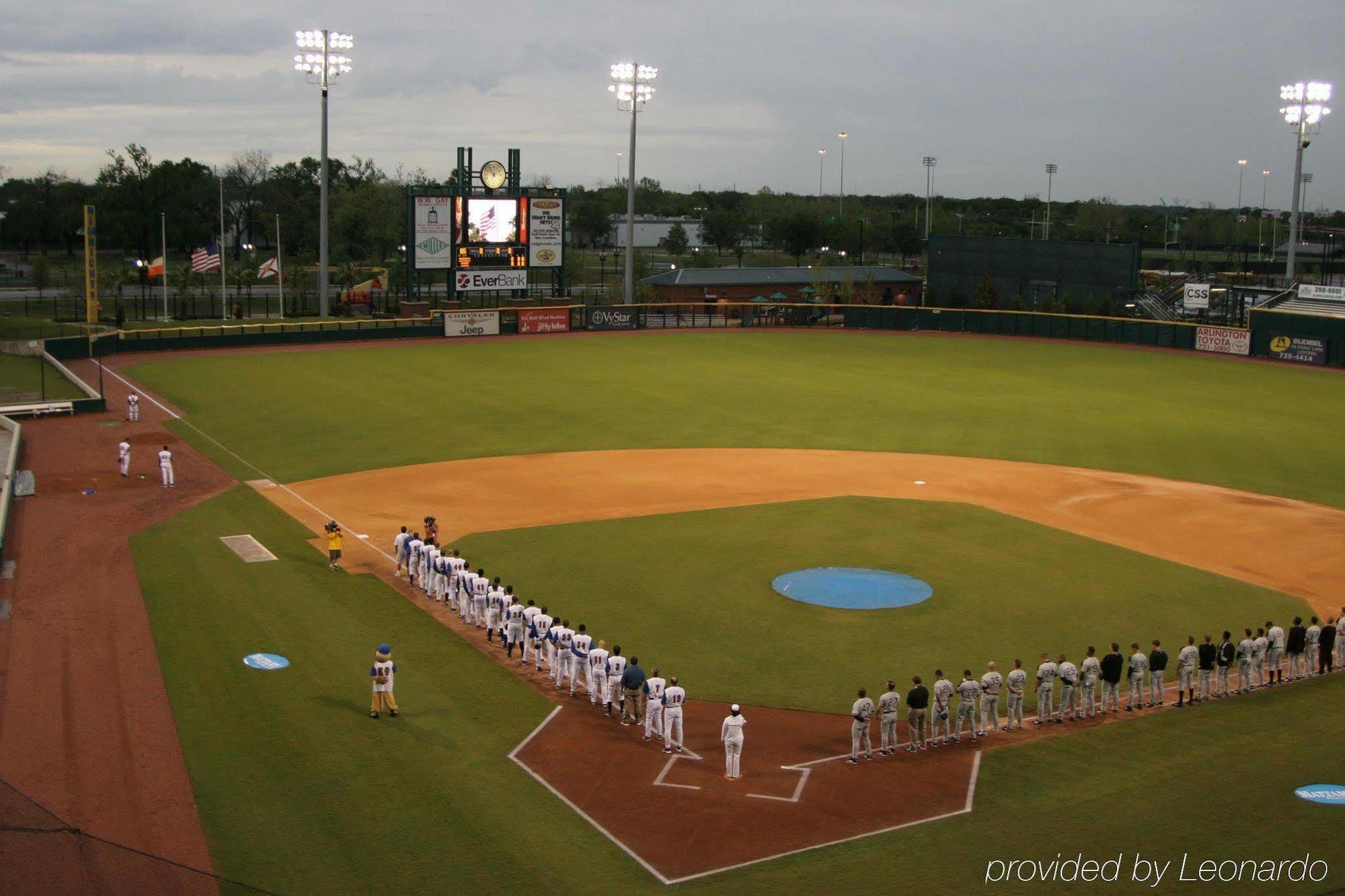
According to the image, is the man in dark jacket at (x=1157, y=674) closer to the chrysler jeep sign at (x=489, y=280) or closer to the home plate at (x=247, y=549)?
the home plate at (x=247, y=549)

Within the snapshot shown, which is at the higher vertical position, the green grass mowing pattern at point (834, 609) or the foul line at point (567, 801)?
the green grass mowing pattern at point (834, 609)

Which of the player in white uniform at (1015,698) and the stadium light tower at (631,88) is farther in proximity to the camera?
the stadium light tower at (631,88)

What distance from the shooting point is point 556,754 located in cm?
1667

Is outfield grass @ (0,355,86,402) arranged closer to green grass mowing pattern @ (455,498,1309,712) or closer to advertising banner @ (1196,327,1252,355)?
green grass mowing pattern @ (455,498,1309,712)

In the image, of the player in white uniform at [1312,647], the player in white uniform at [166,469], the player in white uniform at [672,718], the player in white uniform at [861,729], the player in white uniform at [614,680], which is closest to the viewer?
the player in white uniform at [861,729]

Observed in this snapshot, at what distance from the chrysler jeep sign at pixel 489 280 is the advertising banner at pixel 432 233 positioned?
1283 millimetres

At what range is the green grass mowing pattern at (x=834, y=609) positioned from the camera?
66.4 ft

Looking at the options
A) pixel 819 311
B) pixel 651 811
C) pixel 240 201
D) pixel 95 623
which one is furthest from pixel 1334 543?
pixel 240 201

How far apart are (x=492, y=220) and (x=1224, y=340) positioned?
38.5m

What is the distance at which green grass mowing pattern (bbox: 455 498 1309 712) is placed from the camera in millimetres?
20234

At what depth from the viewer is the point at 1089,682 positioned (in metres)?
18.0

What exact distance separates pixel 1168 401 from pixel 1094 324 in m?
20.2

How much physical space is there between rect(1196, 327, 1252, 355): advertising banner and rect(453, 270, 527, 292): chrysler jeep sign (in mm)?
35891

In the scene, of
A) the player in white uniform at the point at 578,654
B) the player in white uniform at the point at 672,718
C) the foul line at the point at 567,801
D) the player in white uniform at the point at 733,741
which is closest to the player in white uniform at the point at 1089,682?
the player in white uniform at the point at 733,741
